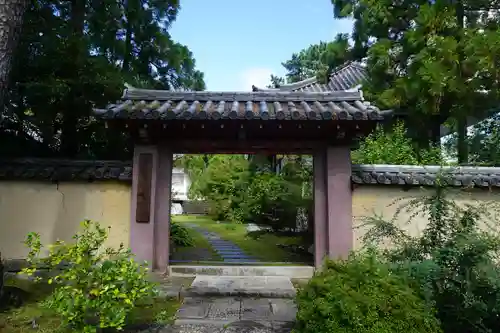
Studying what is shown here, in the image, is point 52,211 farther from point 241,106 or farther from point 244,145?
point 241,106

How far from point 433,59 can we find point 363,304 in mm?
6347

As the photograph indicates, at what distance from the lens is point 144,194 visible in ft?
21.8

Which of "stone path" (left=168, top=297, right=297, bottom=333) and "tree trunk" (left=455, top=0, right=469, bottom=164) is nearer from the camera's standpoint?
"stone path" (left=168, top=297, right=297, bottom=333)

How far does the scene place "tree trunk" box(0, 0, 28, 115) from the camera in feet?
13.7

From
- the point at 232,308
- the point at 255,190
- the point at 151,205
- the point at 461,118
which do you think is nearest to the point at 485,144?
the point at 461,118

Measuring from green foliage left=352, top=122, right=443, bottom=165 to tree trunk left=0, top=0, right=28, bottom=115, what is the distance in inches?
289

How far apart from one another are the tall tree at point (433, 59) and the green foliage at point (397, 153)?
24.7 inches

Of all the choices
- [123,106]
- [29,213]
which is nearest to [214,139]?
[123,106]

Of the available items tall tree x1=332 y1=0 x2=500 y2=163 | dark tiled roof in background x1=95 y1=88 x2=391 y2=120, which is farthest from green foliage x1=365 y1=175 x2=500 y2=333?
tall tree x1=332 y1=0 x2=500 y2=163

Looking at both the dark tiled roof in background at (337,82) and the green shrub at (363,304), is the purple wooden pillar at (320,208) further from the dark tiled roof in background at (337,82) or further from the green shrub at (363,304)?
the dark tiled roof in background at (337,82)

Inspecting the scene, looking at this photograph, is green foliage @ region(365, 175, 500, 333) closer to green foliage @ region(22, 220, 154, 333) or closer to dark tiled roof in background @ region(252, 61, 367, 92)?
green foliage @ region(22, 220, 154, 333)

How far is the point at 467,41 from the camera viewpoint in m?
7.68

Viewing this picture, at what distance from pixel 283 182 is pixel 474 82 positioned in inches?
292

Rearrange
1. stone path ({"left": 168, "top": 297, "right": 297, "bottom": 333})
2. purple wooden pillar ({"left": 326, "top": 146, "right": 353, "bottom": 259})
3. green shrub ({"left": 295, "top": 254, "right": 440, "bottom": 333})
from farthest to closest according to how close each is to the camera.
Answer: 1. purple wooden pillar ({"left": 326, "top": 146, "right": 353, "bottom": 259})
2. stone path ({"left": 168, "top": 297, "right": 297, "bottom": 333})
3. green shrub ({"left": 295, "top": 254, "right": 440, "bottom": 333})
